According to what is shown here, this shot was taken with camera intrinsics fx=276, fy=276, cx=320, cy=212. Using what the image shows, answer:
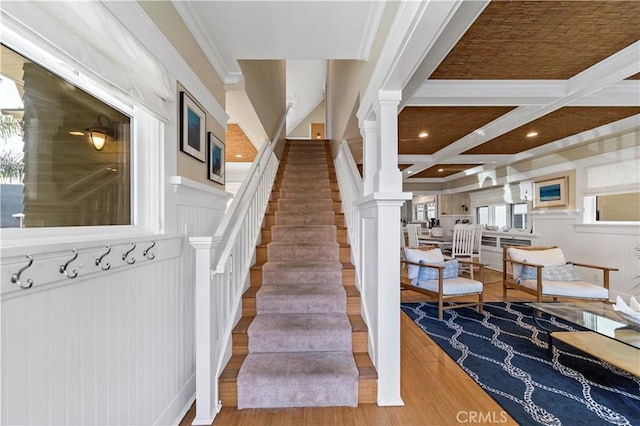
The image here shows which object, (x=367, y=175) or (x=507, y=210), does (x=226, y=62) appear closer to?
(x=367, y=175)

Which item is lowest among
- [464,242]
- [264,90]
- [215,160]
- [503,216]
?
[464,242]

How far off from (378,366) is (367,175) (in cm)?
144

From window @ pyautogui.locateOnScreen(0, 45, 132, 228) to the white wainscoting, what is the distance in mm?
152

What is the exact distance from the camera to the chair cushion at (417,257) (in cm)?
386

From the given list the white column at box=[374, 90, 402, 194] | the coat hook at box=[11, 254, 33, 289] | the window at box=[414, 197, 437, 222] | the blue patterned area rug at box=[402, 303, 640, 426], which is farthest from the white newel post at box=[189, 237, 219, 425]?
the window at box=[414, 197, 437, 222]

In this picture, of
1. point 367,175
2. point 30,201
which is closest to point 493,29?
point 367,175

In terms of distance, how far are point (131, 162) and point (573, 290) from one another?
4.75 meters

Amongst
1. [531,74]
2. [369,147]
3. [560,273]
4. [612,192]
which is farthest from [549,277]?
[369,147]

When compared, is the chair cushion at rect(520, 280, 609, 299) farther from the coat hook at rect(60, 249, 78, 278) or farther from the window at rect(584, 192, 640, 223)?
the coat hook at rect(60, 249, 78, 278)

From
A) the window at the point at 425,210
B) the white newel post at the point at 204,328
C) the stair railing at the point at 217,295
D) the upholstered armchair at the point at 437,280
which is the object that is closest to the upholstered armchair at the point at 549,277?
the upholstered armchair at the point at 437,280

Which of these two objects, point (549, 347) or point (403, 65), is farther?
point (549, 347)

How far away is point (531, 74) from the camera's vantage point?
2467mm

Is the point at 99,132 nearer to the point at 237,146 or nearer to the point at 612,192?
the point at 237,146

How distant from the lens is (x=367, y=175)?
2357 millimetres
